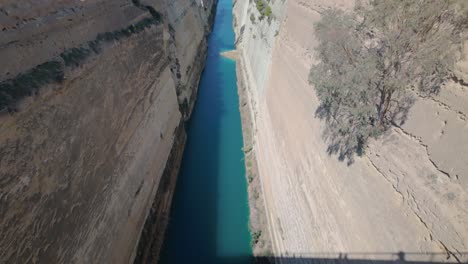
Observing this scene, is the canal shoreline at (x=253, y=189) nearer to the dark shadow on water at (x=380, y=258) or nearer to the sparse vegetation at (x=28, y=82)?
the dark shadow on water at (x=380, y=258)

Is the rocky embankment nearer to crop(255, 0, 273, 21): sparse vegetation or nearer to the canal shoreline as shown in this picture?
the canal shoreline

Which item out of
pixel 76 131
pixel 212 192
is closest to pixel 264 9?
pixel 212 192

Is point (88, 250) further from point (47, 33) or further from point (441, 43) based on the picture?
point (441, 43)

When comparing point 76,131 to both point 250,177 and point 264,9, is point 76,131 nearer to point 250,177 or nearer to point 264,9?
point 250,177

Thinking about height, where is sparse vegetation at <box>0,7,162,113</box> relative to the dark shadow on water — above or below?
above

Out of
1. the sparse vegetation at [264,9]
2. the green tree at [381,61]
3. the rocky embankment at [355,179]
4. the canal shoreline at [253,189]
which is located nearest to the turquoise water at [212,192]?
the canal shoreline at [253,189]

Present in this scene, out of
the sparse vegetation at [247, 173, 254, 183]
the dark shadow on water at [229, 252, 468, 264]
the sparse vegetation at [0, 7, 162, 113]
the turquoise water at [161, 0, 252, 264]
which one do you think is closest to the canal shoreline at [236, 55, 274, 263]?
the sparse vegetation at [247, 173, 254, 183]

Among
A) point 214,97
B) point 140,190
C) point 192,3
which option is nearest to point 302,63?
point 140,190
